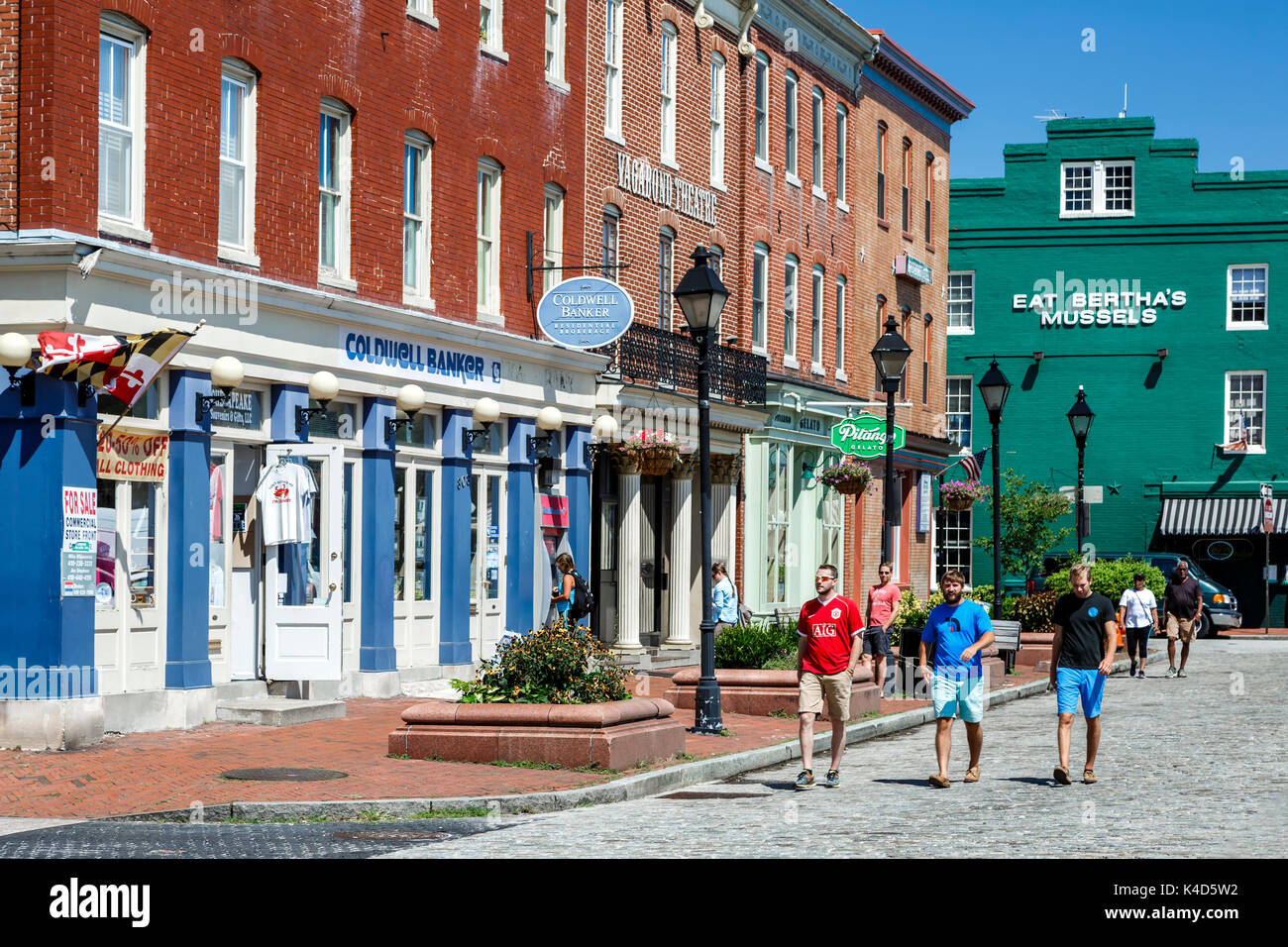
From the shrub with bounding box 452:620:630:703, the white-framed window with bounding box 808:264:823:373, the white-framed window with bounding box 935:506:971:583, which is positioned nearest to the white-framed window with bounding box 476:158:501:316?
the shrub with bounding box 452:620:630:703

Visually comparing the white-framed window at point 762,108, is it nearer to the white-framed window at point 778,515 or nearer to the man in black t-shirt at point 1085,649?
the white-framed window at point 778,515

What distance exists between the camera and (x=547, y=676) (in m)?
15.3

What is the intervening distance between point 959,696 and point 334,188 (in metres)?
9.94

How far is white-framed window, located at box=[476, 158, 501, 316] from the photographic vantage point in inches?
932

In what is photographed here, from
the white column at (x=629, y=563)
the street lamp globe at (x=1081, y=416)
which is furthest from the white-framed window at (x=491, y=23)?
the street lamp globe at (x=1081, y=416)

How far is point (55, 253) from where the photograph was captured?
1550 centimetres

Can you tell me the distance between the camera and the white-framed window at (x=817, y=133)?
35331mm


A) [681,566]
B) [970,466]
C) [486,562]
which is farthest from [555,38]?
[970,466]

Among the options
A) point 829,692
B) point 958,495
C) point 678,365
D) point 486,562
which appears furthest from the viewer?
point 958,495

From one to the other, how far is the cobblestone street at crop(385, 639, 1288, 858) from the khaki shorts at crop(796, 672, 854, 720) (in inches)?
26.0

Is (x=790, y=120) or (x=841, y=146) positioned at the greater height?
(x=841, y=146)

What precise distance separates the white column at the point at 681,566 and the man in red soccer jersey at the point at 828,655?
14737mm

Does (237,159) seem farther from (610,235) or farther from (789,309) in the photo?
(789,309)

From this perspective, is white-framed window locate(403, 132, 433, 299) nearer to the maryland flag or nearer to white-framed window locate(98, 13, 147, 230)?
white-framed window locate(98, 13, 147, 230)
